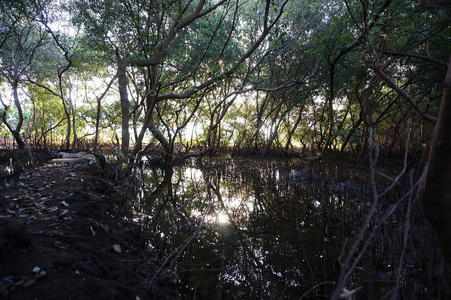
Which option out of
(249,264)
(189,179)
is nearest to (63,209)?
(249,264)

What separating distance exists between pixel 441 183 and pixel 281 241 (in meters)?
1.81

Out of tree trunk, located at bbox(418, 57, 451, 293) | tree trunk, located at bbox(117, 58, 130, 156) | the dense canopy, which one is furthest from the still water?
the dense canopy

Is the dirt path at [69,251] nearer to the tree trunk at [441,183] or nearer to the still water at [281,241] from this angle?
the still water at [281,241]

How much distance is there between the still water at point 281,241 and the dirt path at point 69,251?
0.23 metres

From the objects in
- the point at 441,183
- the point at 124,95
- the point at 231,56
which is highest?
the point at 231,56

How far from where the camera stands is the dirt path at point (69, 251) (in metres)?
1.38

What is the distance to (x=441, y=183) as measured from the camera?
3.78 feet

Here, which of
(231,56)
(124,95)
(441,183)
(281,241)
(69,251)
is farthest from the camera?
(231,56)

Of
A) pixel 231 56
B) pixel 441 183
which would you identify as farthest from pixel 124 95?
pixel 441 183

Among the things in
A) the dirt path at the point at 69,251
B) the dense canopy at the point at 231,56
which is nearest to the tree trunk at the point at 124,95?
the dense canopy at the point at 231,56

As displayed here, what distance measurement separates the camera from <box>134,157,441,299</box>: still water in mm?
1845

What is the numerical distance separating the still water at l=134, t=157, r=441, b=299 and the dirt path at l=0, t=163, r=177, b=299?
229mm

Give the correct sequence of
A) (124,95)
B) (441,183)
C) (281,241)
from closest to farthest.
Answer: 1. (441,183)
2. (281,241)
3. (124,95)

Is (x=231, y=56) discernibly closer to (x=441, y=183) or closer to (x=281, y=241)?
(x=281, y=241)
